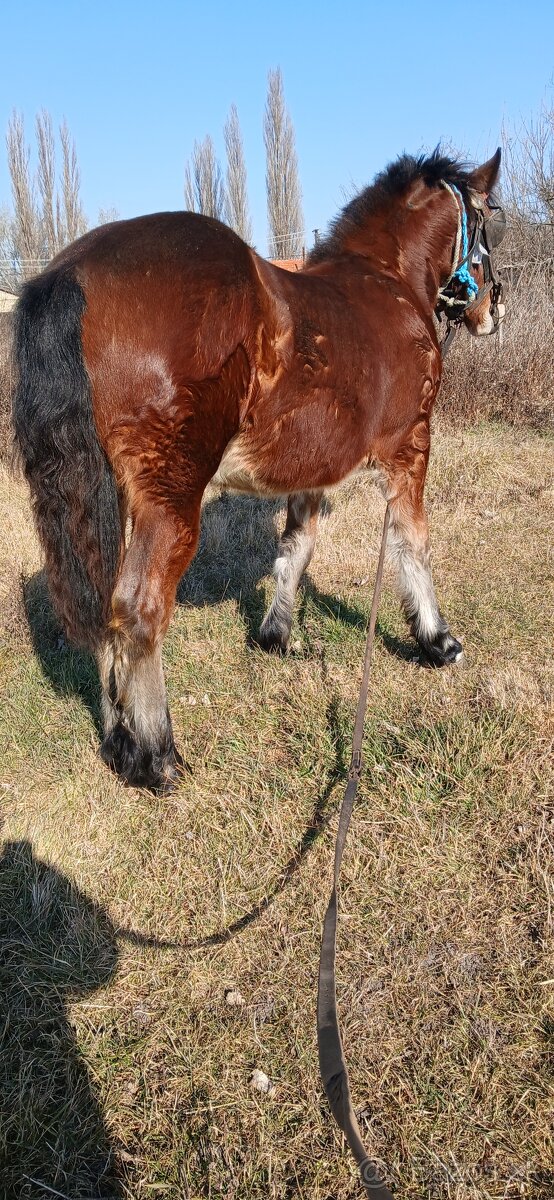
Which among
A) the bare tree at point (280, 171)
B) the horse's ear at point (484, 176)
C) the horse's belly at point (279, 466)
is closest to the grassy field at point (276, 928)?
the horse's belly at point (279, 466)

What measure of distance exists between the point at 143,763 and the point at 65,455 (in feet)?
4.36

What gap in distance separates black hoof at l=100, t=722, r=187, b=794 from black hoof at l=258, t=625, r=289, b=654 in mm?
1261

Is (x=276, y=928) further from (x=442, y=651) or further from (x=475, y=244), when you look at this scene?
(x=475, y=244)

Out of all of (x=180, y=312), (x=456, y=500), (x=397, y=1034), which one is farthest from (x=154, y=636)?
(x=456, y=500)

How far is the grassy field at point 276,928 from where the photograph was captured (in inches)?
75.2

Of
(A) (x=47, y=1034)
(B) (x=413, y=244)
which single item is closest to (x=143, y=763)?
(A) (x=47, y=1034)

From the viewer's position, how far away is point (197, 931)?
253cm

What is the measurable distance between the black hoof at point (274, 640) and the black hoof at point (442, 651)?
81cm

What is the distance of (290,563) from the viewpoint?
Answer: 14.3 ft

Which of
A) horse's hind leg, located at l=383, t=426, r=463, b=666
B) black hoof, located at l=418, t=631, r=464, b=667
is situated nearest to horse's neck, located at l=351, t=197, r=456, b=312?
horse's hind leg, located at l=383, t=426, r=463, b=666

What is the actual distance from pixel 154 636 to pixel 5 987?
1.27 m

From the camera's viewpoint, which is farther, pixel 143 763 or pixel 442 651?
pixel 442 651

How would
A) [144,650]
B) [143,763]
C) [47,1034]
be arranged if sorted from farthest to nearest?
[143,763] < [144,650] < [47,1034]

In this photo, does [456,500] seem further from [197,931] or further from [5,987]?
[5,987]
